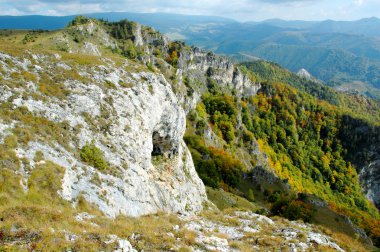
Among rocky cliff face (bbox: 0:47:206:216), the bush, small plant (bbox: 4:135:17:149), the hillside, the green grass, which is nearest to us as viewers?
the hillside

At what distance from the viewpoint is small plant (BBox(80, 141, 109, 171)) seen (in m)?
28.3

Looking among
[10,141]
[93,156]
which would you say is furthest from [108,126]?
[10,141]

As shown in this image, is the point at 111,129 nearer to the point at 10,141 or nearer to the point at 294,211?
the point at 10,141

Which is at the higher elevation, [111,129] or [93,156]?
[111,129]

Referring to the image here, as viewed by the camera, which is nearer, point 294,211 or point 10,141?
point 10,141

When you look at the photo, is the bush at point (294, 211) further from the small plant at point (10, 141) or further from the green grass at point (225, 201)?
the small plant at point (10, 141)

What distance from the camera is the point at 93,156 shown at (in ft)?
95.2

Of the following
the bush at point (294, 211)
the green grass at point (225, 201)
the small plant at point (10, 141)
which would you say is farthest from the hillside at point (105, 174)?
the green grass at point (225, 201)

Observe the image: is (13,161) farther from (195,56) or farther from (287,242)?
(195,56)

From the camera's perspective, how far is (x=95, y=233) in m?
17.7

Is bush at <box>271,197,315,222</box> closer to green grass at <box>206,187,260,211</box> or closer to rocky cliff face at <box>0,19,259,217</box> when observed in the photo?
green grass at <box>206,187,260,211</box>

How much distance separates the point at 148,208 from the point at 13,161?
15.6 m

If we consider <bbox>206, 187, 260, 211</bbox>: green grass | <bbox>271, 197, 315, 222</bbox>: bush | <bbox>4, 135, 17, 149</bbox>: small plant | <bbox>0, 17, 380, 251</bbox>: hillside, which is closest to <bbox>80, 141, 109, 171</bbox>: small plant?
<bbox>0, 17, 380, 251</bbox>: hillside

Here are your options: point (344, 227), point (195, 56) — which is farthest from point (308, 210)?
point (195, 56)
